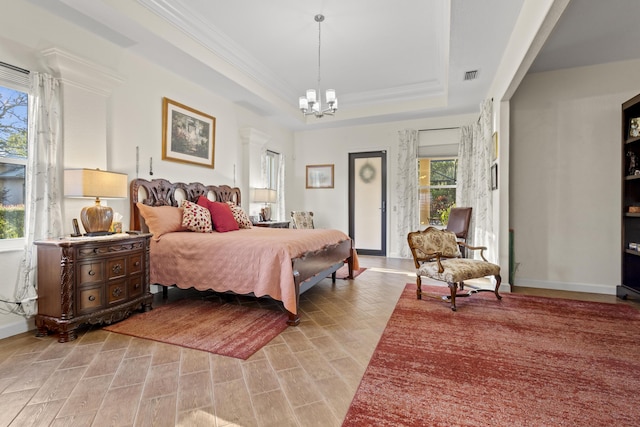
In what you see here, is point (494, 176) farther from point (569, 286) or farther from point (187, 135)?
point (187, 135)

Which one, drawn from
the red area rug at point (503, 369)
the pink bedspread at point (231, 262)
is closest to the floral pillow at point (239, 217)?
the pink bedspread at point (231, 262)

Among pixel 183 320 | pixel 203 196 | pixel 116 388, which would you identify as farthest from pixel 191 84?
pixel 116 388

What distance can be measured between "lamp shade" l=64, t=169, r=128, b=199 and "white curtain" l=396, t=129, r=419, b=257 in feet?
16.3

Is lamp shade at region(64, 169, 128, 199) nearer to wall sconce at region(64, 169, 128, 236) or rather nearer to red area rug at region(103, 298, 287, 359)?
wall sconce at region(64, 169, 128, 236)

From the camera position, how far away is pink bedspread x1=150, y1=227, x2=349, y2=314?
2.82 metres

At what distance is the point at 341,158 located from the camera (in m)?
6.99

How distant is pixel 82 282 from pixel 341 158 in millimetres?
5340

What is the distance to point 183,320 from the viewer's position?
2930 millimetres

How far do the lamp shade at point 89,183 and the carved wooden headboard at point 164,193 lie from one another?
30.4 inches

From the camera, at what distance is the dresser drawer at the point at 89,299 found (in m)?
2.54

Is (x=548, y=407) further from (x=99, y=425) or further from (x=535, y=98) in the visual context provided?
(x=535, y=98)

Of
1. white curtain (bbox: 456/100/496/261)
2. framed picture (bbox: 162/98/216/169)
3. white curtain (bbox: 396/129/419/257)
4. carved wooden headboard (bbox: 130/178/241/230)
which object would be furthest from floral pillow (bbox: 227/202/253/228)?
white curtain (bbox: 456/100/496/261)

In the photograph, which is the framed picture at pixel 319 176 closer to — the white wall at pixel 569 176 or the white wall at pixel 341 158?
the white wall at pixel 341 158

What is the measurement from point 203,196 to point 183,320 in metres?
1.94
